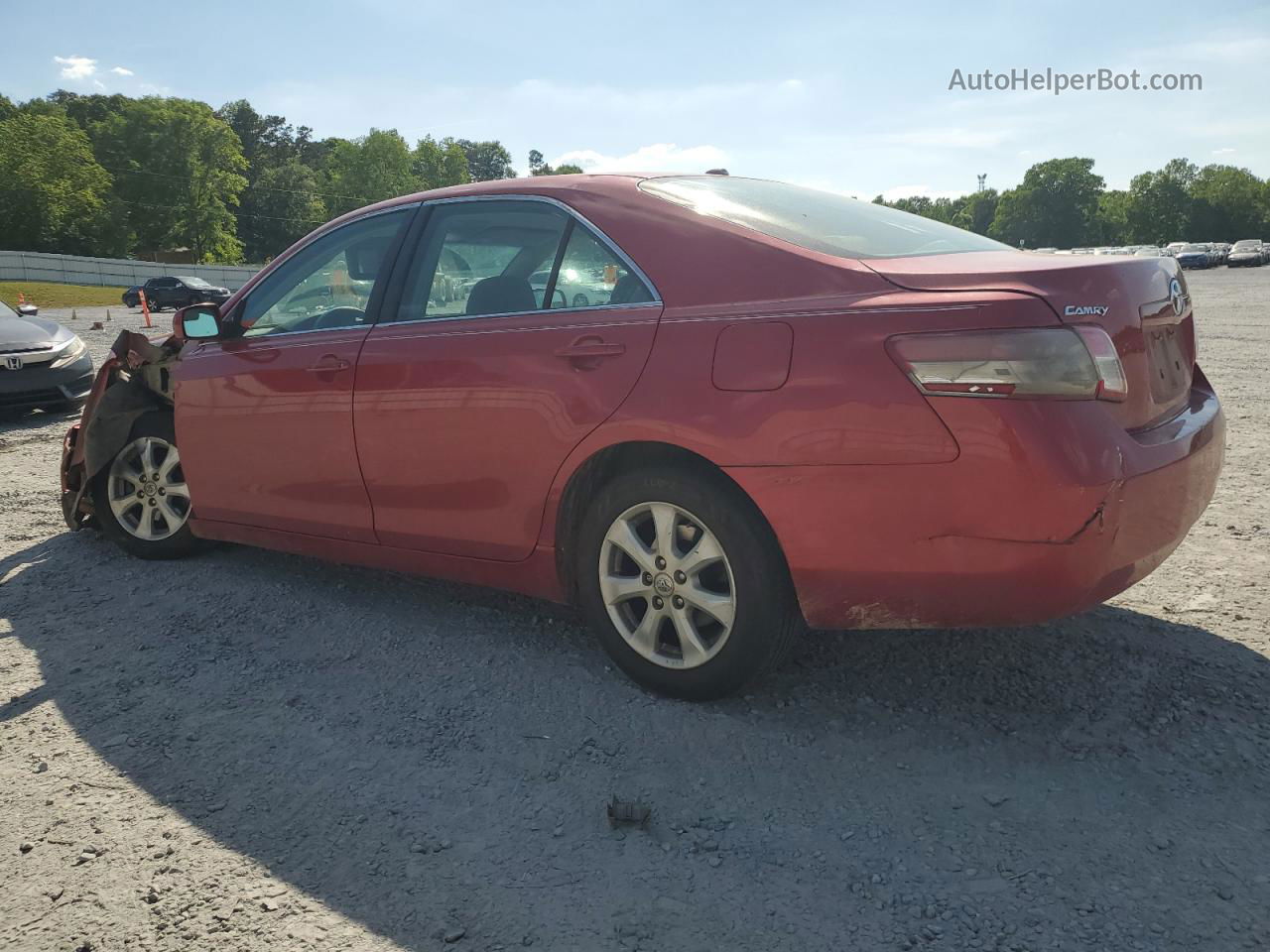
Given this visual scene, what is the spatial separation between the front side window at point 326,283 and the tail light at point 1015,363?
230 centimetres

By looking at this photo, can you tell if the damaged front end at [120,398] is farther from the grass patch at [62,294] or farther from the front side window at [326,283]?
the grass patch at [62,294]

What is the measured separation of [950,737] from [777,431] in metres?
1.07

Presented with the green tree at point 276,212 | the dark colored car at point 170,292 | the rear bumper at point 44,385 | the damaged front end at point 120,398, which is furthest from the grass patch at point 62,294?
the green tree at point 276,212

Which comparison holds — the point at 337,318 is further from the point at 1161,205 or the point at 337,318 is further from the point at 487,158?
the point at 487,158

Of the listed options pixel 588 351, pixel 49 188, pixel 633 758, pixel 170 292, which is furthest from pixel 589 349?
pixel 49 188

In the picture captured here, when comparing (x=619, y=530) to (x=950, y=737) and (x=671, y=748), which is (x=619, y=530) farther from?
(x=950, y=737)

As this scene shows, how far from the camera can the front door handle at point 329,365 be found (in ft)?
12.6

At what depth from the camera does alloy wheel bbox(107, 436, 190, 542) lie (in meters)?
4.84

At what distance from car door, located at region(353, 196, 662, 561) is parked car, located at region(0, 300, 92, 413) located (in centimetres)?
680

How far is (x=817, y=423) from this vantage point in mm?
2715

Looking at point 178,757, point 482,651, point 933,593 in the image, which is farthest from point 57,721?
point 933,593

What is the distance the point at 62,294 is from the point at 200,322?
49.4 m

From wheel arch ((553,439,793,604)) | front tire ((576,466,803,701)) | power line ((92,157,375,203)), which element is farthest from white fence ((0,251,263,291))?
front tire ((576,466,803,701))

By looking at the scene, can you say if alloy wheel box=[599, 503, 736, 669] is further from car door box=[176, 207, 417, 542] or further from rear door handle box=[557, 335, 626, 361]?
car door box=[176, 207, 417, 542]
